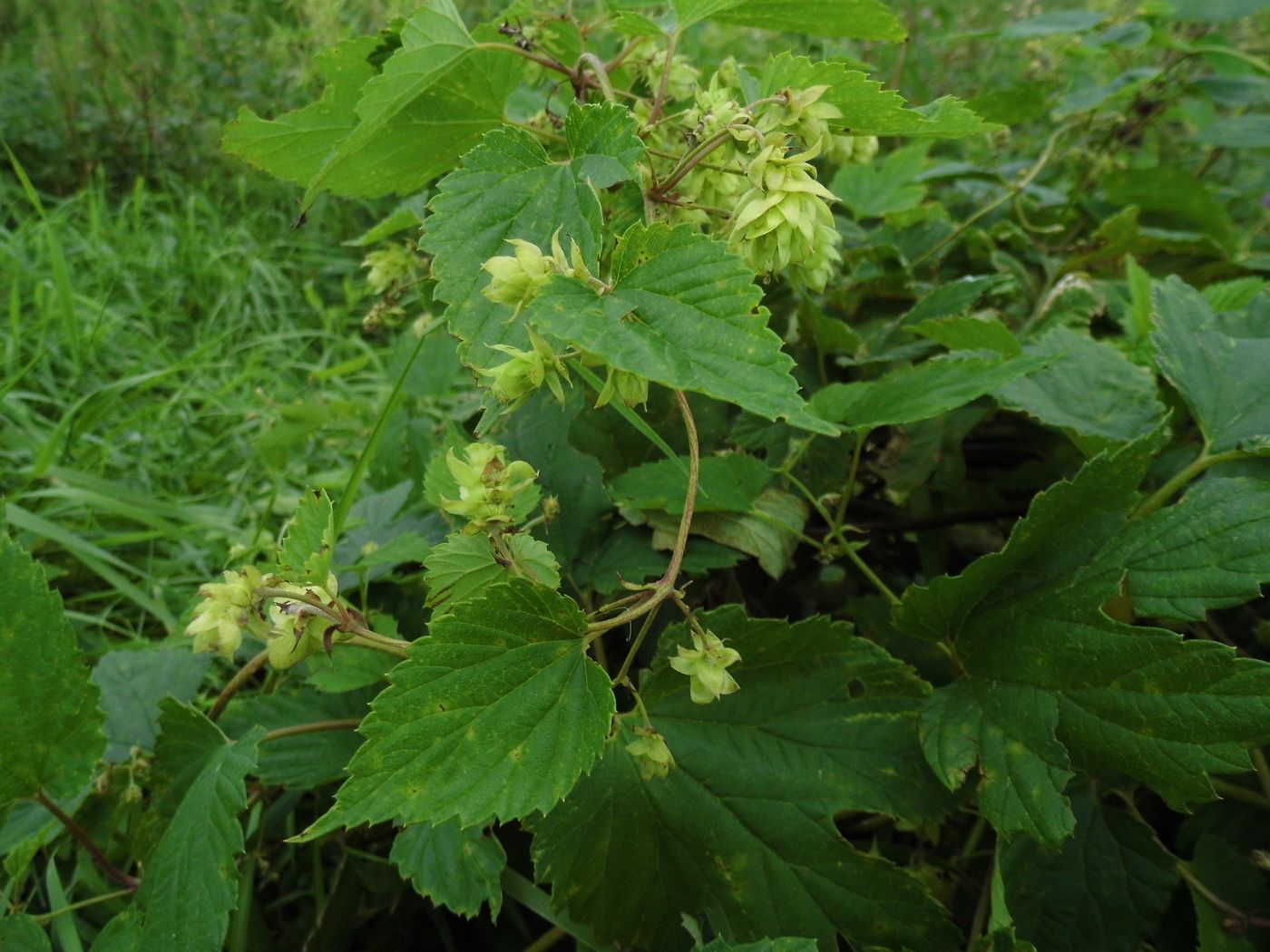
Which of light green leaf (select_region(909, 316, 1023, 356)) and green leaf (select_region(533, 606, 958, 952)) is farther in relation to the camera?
light green leaf (select_region(909, 316, 1023, 356))

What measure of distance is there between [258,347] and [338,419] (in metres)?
Result: 1.02

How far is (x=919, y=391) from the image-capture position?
76 centimetres

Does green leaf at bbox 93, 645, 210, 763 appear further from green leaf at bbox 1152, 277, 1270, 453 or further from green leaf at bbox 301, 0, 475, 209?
green leaf at bbox 1152, 277, 1270, 453

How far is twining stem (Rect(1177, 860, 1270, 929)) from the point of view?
2.41ft

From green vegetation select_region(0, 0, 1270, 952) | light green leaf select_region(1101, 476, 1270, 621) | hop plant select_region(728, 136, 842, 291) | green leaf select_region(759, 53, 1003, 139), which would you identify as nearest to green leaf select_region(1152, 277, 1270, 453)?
green vegetation select_region(0, 0, 1270, 952)

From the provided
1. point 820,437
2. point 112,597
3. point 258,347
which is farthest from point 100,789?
Result: point 258,347

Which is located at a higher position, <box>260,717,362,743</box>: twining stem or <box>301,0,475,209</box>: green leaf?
<box>301,0,475,209</box>: green leaf

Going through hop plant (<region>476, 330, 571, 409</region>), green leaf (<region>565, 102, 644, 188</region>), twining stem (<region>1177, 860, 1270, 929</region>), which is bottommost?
twining stem (<region>1177, 860, 1270, 929</region>)

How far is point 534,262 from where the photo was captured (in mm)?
565

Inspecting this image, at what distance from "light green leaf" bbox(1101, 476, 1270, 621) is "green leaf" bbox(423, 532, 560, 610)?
490mm

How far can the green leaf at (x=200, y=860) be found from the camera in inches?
25.7

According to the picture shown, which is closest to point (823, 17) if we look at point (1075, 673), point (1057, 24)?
point (1075, 673)

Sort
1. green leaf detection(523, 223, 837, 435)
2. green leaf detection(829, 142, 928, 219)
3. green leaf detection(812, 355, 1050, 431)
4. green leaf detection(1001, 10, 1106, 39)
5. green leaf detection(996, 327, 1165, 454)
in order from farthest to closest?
green leaf detection(1001, 10, 1106, 39) < green leaf detection(829, 142, 928, 219) < green leaf detection(996, 327, 1165, 454) < green leaf detection(812, 355, 1050, 431) < green leaf detection(523, 223, 837, 435)

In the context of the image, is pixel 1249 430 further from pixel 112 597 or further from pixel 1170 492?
Result: pixel 112 597
